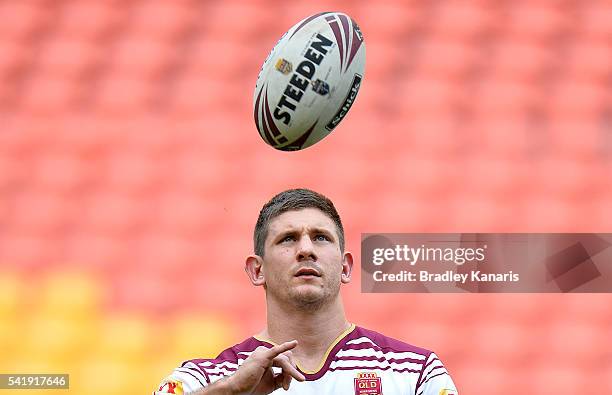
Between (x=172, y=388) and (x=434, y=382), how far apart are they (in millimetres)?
389

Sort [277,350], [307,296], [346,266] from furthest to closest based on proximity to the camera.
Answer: [346,266] → [307,296] → [277,350]

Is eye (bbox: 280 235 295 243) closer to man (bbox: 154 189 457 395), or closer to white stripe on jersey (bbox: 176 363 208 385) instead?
man (bbox: 154 189 457 395)

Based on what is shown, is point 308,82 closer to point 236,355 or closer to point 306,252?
point 306,252

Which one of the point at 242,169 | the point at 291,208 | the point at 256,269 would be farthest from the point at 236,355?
the point at 242,169

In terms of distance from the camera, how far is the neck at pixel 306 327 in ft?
4.86

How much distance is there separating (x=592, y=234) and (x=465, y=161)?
0.38 m

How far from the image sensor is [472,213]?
2.62 m

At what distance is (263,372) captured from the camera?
1268 millimetres

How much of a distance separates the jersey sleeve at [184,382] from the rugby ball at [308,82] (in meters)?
0.47

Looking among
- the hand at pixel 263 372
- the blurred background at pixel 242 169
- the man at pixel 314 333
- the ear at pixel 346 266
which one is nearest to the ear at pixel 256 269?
the man at pixel 314 333

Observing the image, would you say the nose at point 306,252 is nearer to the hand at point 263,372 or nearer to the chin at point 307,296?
the chin at point 307,296

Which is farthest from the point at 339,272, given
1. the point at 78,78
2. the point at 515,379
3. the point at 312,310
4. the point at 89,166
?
the point at 78,78

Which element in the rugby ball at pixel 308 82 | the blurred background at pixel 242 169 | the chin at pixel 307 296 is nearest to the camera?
the chin at pixel 307 296

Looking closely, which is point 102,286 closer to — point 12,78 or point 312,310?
point 12,78
